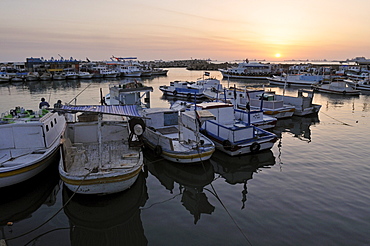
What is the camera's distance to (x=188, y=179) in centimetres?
1168

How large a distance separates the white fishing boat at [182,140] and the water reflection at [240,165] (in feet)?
3.98

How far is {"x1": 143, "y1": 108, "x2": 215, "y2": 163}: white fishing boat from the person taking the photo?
39.8ft

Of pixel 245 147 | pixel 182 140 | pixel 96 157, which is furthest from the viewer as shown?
pixel 245 147

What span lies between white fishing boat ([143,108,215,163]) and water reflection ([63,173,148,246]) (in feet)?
9.06

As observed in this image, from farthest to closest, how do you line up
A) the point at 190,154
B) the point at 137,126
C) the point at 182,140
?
1. the point at 182,140
2. the point at 190,154
3. the point at 137,126

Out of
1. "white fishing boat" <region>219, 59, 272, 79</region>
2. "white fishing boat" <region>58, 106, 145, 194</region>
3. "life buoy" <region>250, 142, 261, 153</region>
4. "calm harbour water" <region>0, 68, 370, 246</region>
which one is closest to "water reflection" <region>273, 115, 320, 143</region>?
"calm harbour water" <region>0, 68, 370, 246</region>

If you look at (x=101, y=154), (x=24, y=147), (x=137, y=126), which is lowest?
(x=101, y=154)

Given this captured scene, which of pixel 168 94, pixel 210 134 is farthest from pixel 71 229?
pixel 168 94

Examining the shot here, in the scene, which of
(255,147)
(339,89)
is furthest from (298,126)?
(339,89)

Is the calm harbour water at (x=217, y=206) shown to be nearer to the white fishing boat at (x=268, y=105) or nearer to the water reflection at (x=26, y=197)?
the water reflection at (x=26, y=197)

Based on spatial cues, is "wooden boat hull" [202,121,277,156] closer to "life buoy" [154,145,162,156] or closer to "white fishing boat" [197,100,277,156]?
"white fishing boat" [197,100,277,156]

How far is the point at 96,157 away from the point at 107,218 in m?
3.45

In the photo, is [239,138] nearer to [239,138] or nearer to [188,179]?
[239,138]

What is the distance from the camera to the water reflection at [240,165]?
11.9 metres
